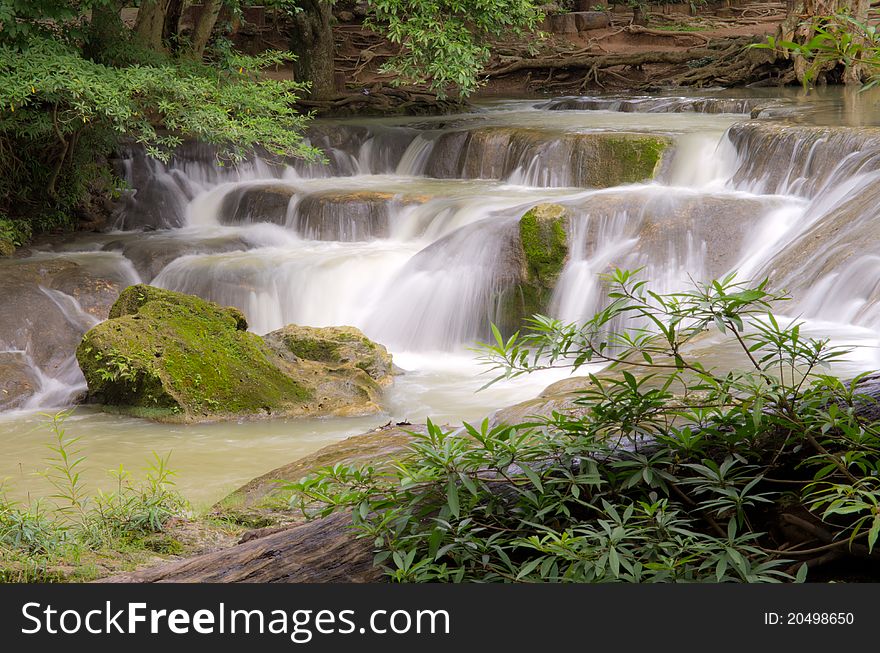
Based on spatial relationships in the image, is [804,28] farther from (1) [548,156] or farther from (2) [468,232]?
(2) [468,232]

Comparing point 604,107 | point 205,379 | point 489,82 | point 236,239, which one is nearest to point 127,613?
point 205,379

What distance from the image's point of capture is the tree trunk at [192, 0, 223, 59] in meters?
13.0

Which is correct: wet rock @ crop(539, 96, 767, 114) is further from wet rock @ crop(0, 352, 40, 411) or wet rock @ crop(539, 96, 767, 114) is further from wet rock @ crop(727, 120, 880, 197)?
wet rock @ crop(0, 352, 40, 411)

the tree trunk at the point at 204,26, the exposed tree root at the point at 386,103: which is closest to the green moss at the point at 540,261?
the tree trunk at the point at 204,26

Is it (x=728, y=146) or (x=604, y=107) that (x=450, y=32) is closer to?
(x=728, y=146)

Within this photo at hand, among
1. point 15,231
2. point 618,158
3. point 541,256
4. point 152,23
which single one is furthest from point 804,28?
point 15,231

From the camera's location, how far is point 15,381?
9.95 meters

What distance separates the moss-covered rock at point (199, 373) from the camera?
352 inches

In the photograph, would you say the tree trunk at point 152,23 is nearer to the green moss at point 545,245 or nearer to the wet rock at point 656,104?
the green moss at point 545,245

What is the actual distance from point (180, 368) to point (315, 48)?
11342 millimetres

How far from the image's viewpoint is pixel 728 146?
509 inches

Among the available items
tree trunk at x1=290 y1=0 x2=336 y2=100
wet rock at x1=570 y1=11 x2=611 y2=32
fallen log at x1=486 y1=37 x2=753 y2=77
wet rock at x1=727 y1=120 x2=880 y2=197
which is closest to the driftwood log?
wet rock at x1=727 y1=120 x2=880 y2=197

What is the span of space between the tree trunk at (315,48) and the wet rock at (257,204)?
4918 millimetres

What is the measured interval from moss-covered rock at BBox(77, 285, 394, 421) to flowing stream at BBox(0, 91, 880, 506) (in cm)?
24
